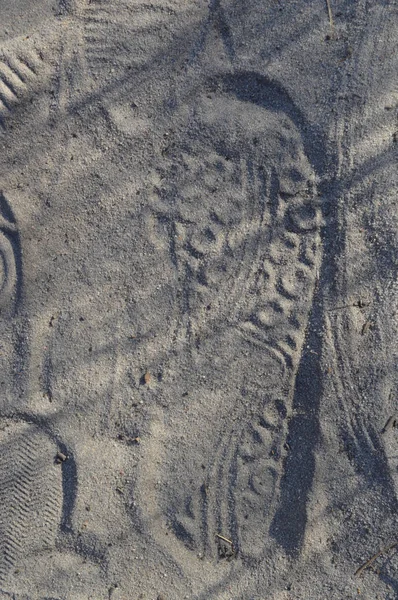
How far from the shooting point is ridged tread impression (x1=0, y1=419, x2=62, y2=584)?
240 centimetres

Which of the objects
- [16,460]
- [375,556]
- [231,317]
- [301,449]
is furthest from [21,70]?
[375,556]

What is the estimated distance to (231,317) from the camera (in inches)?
93.4

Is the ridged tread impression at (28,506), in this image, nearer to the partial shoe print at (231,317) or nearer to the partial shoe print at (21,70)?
the partial shoe print at (231,317)

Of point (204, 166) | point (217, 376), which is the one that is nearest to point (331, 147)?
point (204, 166)

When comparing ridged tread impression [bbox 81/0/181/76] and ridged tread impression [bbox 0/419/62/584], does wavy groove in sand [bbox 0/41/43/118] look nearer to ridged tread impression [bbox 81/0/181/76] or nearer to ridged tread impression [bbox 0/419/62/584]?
ridged tread impression [bbox 81/0/181/76]

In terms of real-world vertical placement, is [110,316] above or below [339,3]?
below

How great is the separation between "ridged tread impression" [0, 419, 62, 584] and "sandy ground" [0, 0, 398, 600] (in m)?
0.01

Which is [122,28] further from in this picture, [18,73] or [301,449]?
[301,449]

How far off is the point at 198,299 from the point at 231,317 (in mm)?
184

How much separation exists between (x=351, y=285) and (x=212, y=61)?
4.18ft

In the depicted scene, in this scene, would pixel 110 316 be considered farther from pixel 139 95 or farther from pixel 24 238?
pixel 139 95

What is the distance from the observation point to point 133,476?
239 cm

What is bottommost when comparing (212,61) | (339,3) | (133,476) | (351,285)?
(133,476)

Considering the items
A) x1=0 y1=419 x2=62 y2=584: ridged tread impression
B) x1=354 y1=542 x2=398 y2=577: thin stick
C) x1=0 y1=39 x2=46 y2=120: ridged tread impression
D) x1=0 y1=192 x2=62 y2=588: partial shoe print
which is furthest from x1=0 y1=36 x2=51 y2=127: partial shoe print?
x1=354 y1=542 x2=398 y2=577: thin stick
